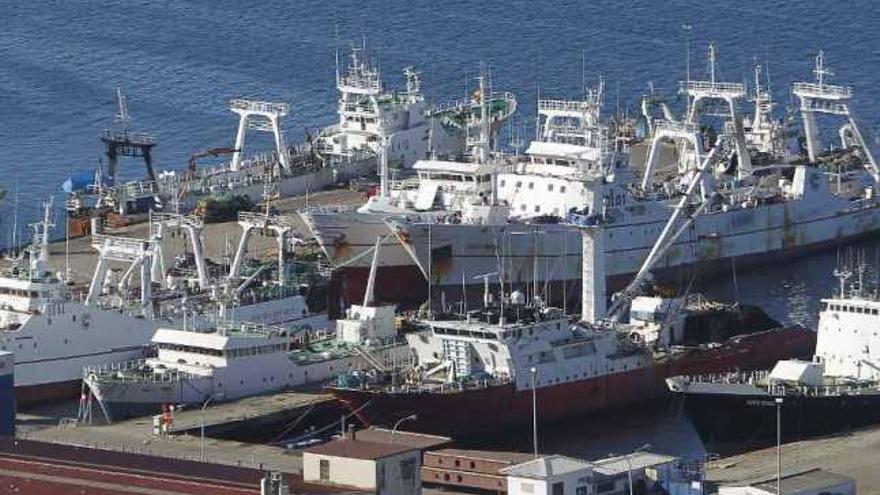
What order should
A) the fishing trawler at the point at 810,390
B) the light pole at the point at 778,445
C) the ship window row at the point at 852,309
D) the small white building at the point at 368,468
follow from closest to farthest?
1. the small white building at the point at 368,468
2. the light pole at the point at 778,445
3. the fishing trawler at the point at 810,390
4. the ship window row at the point at 852,309

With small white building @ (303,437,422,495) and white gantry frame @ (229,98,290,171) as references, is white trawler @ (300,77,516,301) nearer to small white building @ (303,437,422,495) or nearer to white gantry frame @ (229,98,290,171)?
white gantry frame @ (229,98,290,171)

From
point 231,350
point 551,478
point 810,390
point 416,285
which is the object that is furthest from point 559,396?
point 551,478

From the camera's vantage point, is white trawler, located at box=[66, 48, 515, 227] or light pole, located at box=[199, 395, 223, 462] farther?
white trawler, located at box=[66, 48, 515, 227]

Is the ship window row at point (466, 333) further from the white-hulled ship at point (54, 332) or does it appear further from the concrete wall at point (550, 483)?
the concrete wall at point (550, 483)

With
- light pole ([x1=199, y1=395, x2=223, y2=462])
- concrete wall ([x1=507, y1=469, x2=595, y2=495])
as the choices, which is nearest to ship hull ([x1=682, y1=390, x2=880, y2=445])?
light pole ([x1=199, y1=395, x2=223, y2=462])

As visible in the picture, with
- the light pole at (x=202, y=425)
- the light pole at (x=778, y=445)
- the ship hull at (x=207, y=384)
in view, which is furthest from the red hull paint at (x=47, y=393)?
the light pole at (x=778, y=445)

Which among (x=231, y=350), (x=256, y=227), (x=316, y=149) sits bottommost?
(x=231, y=350)

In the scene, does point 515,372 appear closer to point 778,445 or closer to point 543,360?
point 543,360
